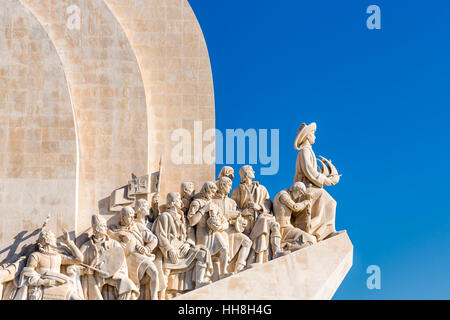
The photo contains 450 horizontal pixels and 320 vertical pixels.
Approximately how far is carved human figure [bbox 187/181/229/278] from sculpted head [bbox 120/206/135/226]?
87 centimetres

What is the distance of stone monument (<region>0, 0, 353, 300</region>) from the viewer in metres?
14.3

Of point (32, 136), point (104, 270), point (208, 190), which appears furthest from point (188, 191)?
point (32, 136)

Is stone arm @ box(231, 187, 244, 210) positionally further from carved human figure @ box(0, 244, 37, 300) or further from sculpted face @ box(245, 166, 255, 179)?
carved human figure @ box(0, 244, 37, 300)

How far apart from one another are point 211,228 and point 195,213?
A: 329 mm

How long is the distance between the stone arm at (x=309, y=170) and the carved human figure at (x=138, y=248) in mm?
2624

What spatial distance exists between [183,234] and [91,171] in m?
1.81

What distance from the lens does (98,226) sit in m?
14.3

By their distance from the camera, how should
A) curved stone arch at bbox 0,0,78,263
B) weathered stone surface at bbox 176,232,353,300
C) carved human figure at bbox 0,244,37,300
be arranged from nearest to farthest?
carved human figure at bbox 0,244,37,300
weathered stone surface at bbox 176,232,353,300
curved stone arch at bbox 0,0,78,263

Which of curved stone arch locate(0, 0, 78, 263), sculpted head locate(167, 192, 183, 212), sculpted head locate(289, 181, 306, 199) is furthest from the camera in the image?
sculpted head locate(289, 181, 306, 199)

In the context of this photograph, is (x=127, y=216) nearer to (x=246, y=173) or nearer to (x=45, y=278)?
(x=45, y=278)

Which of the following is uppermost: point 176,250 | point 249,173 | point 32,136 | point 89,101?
point 89,101

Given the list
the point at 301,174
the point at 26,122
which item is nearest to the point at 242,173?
the point at 301,174

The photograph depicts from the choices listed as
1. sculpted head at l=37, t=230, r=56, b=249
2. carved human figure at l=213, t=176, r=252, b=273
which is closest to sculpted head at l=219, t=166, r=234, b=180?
Result: carved human figure at l=213, t=176, r=252, b=273
